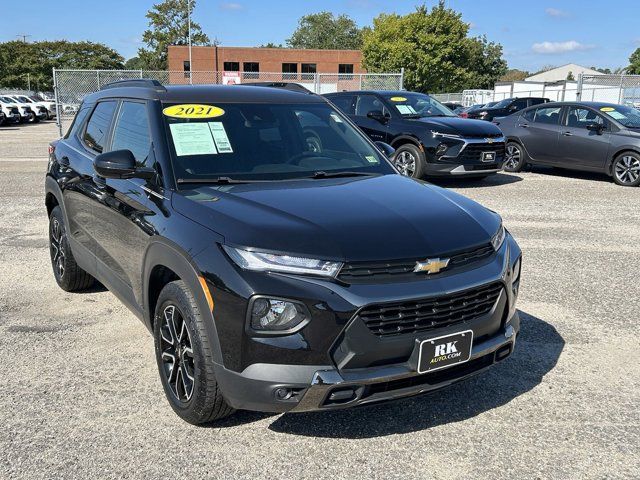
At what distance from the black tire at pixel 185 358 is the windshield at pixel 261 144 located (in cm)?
77

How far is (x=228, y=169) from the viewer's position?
365 centimetres

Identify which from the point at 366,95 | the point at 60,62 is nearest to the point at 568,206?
the point at 366,95

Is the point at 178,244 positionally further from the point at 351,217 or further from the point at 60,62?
the point at 60,62

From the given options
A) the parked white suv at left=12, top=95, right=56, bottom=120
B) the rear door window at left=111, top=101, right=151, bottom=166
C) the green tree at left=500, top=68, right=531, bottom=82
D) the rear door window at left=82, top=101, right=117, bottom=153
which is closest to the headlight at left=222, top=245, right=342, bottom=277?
the rear door window at left=111, top=101, right=151, bottom=166

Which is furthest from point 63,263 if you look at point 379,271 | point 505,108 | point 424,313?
point 505,108

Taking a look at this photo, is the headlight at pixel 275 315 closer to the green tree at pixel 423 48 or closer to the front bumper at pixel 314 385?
the front bumper at pixel 314 385

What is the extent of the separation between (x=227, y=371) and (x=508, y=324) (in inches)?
58.6

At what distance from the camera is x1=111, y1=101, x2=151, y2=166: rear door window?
3.77 metres

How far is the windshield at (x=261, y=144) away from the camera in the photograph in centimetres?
363

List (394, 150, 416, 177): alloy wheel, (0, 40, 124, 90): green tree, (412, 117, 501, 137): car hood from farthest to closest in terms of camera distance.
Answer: (0, 40, 124, 90): green tree, (394, 150, 416, 177): alloy wheel, (412, 117, 501, 137): car hood

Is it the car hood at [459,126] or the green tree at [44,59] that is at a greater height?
the green tree at [44,59]

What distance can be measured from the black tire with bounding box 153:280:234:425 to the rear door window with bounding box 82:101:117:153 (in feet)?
5.89

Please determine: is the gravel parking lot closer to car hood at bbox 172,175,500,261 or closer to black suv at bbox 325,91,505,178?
car hood at bbox 172,175,500,261

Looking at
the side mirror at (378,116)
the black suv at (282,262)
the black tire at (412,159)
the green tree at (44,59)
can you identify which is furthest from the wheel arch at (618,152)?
the green tree at (44,59)
